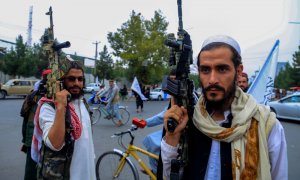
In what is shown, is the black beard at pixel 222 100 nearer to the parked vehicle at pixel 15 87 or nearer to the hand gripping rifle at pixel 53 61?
the hand gripping rifle at pixel 53 61

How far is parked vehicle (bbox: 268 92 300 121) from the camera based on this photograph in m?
13.6

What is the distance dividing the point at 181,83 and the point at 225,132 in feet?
1.12

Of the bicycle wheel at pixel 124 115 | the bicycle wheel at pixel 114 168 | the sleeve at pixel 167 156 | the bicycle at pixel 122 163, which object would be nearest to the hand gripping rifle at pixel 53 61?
the sleeve at pixel 167 156

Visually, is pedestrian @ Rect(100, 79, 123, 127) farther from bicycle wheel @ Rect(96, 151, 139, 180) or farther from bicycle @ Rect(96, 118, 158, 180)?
bicycle @ Rect(96, 118, 158, 180)

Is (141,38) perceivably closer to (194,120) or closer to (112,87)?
(112,87)

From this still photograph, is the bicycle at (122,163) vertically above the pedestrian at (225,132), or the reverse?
the pedestrian at (225,132)

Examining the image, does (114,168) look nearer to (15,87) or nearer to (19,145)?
(19,145)

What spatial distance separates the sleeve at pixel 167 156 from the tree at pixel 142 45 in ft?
107

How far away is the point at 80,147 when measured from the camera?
253 centimetres

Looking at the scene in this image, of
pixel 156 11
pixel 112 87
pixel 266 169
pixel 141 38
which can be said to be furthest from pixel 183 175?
pixel 156 11

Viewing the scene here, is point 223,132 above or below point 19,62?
below

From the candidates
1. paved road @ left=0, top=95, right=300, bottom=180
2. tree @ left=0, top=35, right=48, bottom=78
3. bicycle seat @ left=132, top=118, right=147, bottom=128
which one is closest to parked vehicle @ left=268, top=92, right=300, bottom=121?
paved road @ left=0, top=95, right=300, bottom=180

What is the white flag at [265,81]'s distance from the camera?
14.0 feet

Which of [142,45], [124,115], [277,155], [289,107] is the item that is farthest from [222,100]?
[142,45]
